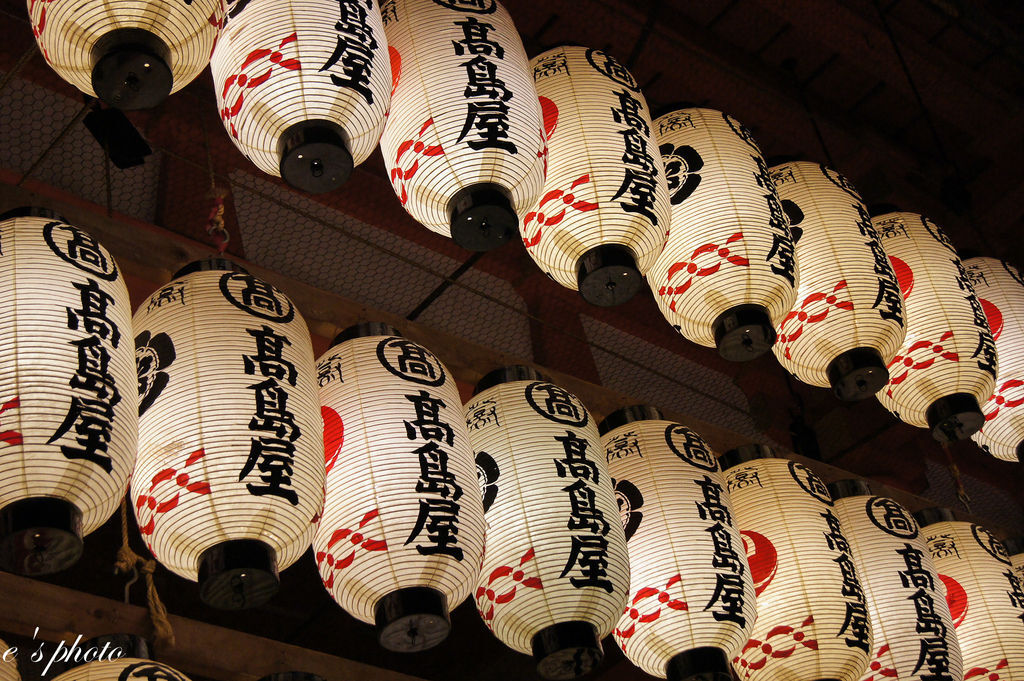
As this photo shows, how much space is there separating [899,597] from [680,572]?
0.89m

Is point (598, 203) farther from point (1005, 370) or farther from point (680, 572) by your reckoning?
point (1005, 370)

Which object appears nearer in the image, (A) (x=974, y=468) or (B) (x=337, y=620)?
(B) (x=337, y=620)

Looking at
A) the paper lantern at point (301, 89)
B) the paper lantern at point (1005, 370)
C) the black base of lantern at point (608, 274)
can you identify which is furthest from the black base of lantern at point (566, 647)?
the paper lantern at point (1005, 370)

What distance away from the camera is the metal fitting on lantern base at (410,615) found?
219cm

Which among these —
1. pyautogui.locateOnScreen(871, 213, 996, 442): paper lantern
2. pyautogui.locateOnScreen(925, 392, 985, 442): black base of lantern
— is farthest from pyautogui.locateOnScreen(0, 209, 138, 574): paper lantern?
pyautogui.locateOnScreen(925, 392, 985, 442): black base of lantern

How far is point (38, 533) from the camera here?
1.83 m

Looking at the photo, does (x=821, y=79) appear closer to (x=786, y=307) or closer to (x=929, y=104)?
(x=929, y=104)

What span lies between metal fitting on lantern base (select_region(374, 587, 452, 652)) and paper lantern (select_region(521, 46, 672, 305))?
92 centimetres

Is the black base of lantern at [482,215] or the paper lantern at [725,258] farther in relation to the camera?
the paper lantern at [725,258]

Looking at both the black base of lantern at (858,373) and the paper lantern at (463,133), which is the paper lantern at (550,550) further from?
the black base of lantern at (858,373)

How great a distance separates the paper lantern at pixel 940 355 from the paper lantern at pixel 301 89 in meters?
1.88

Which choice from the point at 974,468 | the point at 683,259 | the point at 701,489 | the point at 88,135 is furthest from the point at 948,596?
the point at 88,135

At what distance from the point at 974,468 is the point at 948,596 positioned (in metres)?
2.93

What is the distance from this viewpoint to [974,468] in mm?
6168
